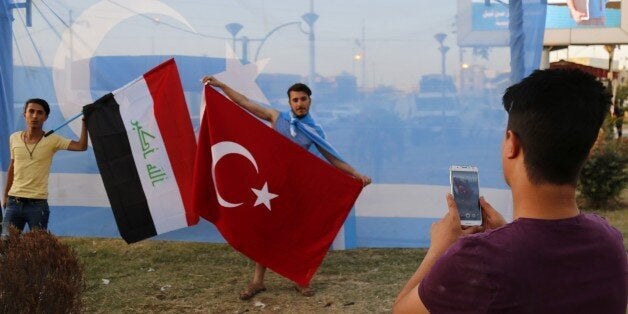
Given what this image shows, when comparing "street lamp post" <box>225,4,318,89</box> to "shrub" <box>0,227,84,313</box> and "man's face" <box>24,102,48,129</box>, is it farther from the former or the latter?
"shrub" <box>0,227,84,313</box>

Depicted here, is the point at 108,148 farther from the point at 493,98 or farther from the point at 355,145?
the point at 493,98

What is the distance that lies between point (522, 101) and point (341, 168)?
12.3 ft

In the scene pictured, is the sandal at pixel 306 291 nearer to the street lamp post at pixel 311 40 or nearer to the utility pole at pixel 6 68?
the street lamp post at pixel 311 40

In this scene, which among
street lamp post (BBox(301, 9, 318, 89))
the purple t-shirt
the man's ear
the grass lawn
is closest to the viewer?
the purple t-shirt

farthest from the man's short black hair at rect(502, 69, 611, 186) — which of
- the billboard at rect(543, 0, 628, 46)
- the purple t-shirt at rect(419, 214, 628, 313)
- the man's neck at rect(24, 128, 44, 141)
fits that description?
the billboard at rect(543, 0, 628, 46)

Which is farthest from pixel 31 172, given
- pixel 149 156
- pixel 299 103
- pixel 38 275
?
pixel 299 103

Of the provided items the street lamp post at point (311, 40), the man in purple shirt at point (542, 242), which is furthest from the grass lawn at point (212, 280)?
the man in purple shirt at point (542, 242)

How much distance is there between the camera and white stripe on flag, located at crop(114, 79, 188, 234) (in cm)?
515

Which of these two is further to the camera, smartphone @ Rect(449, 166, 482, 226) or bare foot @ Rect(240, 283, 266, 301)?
bare foot @ Rect(240, 283, 266, 301)

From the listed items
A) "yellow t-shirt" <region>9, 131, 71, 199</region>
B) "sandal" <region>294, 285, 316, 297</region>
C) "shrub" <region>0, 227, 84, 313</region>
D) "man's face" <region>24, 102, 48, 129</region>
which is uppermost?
"man's face" <region>24, 102, 48, 129</region>

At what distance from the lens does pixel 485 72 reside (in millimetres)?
5332

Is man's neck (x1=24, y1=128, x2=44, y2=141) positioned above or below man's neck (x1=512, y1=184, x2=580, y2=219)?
below

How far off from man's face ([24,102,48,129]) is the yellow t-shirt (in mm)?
136

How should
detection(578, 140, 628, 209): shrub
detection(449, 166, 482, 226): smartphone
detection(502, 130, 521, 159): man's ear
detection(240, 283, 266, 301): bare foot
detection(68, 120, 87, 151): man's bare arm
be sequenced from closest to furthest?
detection(502, 130, 521, 159): man's ear → detection(449, 166, 482, 226): smartphone → detection(240, 283, 266, 301): bare foot → detection(68, 120, 87, 151): man's bare arm → detection(578, 140, 628, 209): shrub
